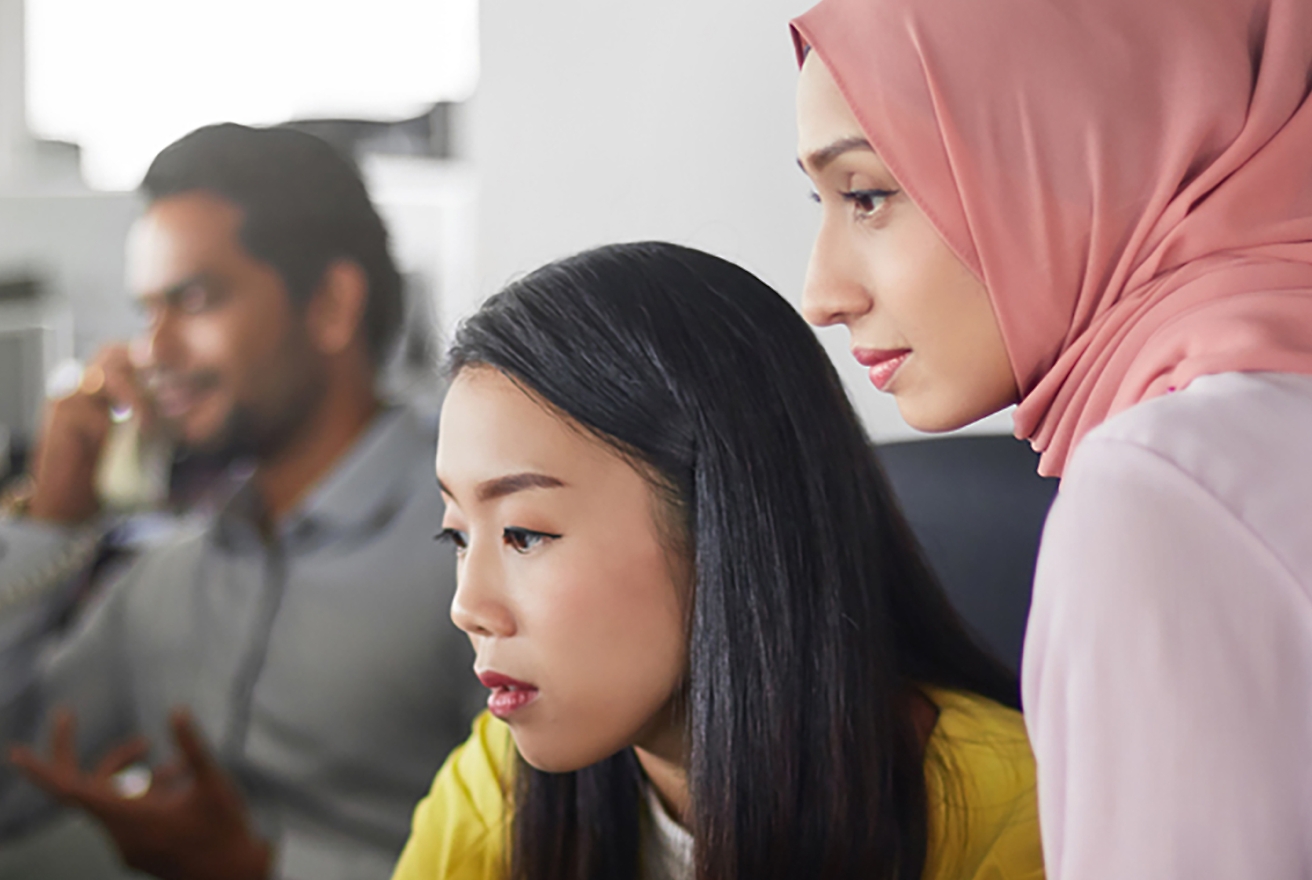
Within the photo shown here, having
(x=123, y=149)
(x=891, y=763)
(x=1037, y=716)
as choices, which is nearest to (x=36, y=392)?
(x=123, y=149)

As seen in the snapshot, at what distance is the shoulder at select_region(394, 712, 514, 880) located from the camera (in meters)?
0.82

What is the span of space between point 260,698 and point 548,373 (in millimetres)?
888

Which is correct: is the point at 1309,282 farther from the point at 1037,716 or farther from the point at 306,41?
the point at 306,41

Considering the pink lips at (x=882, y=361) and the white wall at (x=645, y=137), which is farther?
the white wall at (x=645, y=137)

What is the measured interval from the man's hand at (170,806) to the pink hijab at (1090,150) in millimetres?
1168

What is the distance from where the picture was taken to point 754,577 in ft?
2.15

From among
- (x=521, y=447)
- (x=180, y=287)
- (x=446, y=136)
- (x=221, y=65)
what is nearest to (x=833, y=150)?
(x=521, y=447)

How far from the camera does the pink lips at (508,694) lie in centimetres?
67

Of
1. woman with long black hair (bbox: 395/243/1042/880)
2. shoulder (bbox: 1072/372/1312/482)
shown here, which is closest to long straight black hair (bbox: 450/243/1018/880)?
woman with long black hair (bbox: 395/243/1042/880)

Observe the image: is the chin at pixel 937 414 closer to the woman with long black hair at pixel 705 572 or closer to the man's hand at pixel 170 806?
the woman with long black hair at pixel 705 572

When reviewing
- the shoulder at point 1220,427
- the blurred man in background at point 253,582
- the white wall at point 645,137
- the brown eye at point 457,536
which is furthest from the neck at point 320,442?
the shoulder at point 1220,427

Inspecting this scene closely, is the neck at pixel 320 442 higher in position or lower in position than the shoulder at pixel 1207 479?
lower

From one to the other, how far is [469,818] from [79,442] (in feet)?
3.09

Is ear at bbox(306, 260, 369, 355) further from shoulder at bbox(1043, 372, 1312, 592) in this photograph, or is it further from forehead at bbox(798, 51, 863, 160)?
shoulder at bbox(1043, 372, 1312, 592)
